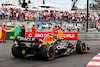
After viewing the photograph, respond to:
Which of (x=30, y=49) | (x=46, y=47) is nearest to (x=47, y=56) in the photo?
(x=46, y=47)

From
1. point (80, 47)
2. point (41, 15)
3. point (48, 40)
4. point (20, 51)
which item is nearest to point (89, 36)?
point (41, 15)

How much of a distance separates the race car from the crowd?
13.3m

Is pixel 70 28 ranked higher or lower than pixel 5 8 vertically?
lower

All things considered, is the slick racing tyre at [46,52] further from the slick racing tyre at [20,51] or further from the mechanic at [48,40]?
the slick racing tyre at [20,51]

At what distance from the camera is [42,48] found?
21.3ft

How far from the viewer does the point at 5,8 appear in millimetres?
21281

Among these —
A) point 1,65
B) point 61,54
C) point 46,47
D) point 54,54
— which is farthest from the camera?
point 61,54

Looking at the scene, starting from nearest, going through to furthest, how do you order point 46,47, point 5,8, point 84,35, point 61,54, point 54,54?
point 46,47, point 54,54, point 61,54, point 84,35, point 5,8

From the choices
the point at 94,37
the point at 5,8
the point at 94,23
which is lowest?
the point at 94,37

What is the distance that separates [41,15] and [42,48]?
50.4 ft

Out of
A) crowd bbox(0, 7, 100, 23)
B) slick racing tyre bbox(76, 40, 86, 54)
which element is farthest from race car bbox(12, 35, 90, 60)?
crowd bbox(0, 7, 100, 23)

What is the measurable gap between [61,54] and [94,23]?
602 inches

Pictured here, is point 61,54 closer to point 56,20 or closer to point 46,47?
point 46,47

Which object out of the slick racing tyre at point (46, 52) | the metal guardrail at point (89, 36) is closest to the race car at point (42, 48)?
the slick racing tyre at point (46, 52)
